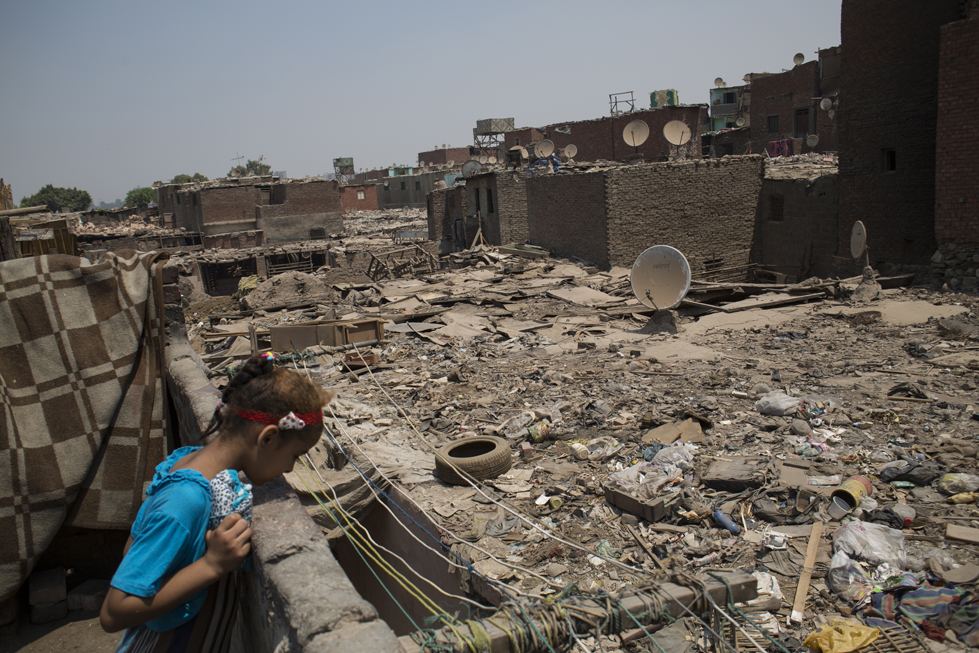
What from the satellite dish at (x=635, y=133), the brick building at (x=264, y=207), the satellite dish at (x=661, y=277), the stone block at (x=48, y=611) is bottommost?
the stone block at (x=48, y=611)

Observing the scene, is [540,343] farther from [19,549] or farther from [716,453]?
[19,549]

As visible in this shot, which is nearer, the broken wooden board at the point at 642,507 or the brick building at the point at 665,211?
the broken wooden board at the point at 642,507

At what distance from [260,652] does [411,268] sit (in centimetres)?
2247

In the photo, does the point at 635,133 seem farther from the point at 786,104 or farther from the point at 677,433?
the point at 677,433

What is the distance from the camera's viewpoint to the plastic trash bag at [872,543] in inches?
164

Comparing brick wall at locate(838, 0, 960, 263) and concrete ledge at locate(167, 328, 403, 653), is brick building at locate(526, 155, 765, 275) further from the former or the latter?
concrete ledge at locate(167, 328, 403, 653)

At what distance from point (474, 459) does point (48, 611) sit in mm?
3371

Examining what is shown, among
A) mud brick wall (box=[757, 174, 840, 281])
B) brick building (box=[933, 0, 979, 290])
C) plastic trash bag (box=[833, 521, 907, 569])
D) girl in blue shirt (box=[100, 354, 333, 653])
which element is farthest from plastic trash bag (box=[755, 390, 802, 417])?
mud brick wall (box=[757, 174, 840, 281])

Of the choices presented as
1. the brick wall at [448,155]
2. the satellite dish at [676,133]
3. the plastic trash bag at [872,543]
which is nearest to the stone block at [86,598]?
the plastic trash bag at [872,543]

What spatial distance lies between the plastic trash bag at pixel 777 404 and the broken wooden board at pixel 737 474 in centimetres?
129

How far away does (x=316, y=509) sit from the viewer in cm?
482

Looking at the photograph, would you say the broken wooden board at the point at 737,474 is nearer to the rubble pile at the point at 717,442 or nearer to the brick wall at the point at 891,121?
the rubble pile at the point at 717,442

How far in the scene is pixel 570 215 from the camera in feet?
68.2

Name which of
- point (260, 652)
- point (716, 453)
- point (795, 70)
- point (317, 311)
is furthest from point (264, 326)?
point (795, 70)
